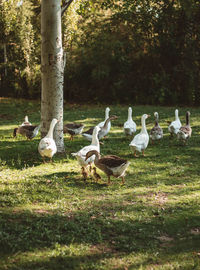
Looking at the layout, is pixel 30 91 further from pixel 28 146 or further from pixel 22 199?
pixel 22 199

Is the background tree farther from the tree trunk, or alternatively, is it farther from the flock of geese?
the flock of geese

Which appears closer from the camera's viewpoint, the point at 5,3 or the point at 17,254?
the point at 17,254

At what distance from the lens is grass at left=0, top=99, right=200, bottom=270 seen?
5.18 meters

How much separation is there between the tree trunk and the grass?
5.16ft

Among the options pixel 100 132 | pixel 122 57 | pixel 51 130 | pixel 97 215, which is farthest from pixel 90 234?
pixel 122 57

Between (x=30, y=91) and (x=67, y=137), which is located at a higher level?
(x=30, y=91)

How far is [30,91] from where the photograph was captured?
102ft

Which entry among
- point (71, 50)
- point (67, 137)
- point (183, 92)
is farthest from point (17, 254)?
point (71, 50)

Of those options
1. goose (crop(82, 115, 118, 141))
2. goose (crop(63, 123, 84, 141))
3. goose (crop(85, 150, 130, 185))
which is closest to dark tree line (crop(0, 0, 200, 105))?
goose (crop(63, 123, 84, 141))

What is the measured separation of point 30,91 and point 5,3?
7.99 metres

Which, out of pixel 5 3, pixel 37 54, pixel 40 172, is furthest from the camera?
pixel 37 54

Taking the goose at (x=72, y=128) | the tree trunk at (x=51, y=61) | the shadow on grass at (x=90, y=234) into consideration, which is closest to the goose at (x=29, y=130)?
the goose at (x=72, y=128)

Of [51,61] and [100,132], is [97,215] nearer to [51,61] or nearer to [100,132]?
[51,61]

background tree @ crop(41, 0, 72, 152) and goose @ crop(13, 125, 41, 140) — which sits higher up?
background tree @ crop(41, 0, 72, 152)
